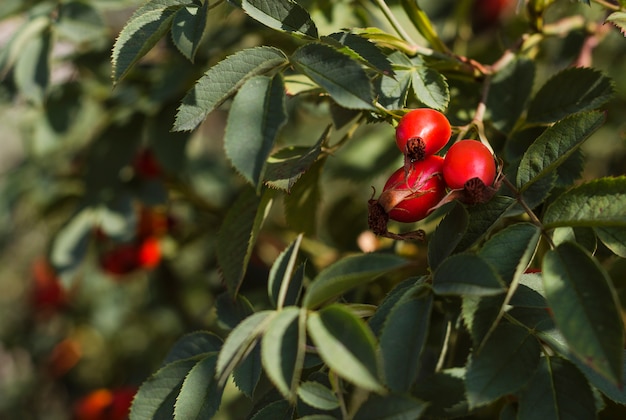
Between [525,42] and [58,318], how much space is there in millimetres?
2169

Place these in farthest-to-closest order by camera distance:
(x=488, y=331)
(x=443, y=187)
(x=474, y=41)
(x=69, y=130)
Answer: (x=474, y=41), (x=69, y=130), (x=443, y=187), (x=488, y=331)

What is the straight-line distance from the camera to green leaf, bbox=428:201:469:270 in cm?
73

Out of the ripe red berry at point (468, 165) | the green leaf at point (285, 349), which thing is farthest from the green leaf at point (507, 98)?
the green leaf at point (285, 349)

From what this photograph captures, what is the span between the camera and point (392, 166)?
4.35 ft

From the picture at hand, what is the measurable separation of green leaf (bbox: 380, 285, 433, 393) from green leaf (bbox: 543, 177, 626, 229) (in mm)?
164

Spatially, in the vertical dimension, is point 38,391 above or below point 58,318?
below

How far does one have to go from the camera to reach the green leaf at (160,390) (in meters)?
0.82

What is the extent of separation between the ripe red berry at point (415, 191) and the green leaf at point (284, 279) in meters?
0.11

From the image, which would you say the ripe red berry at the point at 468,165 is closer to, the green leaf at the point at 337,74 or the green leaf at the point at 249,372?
the green leaf at the point at 337,74

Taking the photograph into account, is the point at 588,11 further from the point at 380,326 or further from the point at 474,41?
the point at 380,326

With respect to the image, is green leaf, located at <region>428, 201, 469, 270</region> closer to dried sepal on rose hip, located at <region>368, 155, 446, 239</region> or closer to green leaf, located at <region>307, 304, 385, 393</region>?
dried sepal on rose hip, located at <region>368, 155, 446, 239</region>

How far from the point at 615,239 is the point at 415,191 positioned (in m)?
0.21

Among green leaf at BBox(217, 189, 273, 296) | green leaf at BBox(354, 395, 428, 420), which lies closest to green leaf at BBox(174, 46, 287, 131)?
green leaf at BBox(217, 189, 273, 296)

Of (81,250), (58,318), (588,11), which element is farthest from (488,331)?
(58,318)
